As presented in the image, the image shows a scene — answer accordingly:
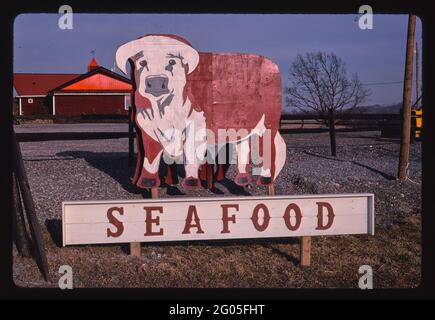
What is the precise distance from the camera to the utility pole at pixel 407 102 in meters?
4.16

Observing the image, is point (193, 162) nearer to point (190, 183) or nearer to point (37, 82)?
point (190, 183)

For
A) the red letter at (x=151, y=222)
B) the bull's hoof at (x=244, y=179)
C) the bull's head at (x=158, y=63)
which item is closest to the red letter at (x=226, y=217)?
the bull's hoof at (x=244, y=179)

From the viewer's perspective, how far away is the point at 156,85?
12.4 feet

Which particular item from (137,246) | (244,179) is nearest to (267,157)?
(244,179)

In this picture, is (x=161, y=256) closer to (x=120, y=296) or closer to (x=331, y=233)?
(x=120, y=296)

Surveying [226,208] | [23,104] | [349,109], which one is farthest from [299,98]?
[23,104]

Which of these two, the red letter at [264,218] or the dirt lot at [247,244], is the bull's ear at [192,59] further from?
the red letter at [264,218]

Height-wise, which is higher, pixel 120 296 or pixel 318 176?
pixel 318 176

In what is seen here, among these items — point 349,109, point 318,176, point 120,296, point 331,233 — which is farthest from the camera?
point 318,176

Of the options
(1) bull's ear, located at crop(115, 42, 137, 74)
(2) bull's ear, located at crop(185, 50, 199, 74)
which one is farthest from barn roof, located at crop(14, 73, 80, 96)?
(2) bull's ear, located at crop(185, 50, 199, 74)

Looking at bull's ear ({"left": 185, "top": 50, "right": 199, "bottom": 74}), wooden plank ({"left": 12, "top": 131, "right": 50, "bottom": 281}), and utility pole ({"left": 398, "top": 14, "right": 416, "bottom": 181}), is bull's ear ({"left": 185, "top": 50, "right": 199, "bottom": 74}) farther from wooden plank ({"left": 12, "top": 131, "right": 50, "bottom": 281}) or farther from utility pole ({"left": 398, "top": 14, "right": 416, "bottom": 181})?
utility pole ({"left": 398, "top": 14, "right": 416, "bottom": 181})

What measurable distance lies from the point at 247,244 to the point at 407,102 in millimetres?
1987

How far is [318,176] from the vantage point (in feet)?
15.9

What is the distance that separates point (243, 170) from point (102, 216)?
1087 millimetres
